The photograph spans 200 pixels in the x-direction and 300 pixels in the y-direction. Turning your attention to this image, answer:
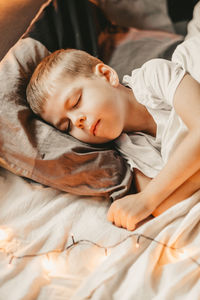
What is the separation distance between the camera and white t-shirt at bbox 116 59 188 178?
3.17 feet

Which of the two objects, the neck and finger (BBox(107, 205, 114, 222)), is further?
the neck

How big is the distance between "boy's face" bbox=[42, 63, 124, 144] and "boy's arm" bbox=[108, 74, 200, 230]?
0.69 feet

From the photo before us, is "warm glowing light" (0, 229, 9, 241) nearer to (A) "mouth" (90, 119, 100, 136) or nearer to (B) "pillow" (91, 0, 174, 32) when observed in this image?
(A) "mouth" (90, 119, 100, 136)

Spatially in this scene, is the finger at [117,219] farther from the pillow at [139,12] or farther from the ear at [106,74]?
the pillow at [139,12]

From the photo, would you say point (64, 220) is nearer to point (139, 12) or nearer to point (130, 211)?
point (130, 211)

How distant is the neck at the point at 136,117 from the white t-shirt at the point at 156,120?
19mm

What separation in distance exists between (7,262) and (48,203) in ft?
0.68

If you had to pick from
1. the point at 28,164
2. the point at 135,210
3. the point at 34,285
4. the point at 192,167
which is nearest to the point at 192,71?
the point at 192,167

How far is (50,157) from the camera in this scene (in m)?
0.93

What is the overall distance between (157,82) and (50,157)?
404 mm

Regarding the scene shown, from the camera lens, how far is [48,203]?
0.97 m

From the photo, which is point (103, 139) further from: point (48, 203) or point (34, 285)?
point (34, 285)

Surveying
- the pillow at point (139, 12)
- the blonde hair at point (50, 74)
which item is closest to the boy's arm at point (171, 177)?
the blonde hair at point (50, 74)

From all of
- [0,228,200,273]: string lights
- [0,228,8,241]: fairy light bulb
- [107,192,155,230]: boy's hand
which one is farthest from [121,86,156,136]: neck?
[0,228,8,241]: fairy light bulb
